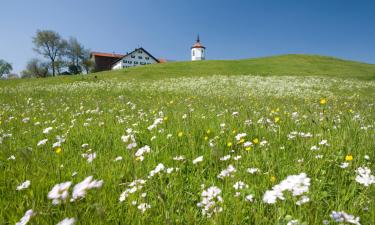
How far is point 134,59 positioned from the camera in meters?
116

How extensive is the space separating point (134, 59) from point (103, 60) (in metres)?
17.4

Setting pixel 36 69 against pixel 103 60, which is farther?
pixel 103 60

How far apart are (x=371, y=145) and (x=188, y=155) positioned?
2.21 meters

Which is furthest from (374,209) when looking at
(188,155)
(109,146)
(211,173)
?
(109,146)

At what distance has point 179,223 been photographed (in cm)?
198

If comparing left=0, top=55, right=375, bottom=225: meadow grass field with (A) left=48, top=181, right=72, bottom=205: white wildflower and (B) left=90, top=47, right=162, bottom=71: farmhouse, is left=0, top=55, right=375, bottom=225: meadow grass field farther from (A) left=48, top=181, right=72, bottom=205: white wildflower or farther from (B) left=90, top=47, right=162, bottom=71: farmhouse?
(B) left=90, top=47, right=162, bottom=71: farmhouse

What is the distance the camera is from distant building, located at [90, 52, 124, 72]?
121 m

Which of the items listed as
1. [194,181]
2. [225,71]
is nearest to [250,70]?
[225,71]

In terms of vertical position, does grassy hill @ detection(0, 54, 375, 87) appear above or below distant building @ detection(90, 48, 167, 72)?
below

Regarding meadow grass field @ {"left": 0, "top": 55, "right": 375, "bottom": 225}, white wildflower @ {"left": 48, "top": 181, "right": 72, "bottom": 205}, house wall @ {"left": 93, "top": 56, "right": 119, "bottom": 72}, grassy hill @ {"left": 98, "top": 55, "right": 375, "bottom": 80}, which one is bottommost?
meadow grass field @ {"left": 0, "top": 55, "right": 375, "bottom": 225}

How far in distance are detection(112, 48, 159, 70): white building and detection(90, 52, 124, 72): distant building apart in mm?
5442

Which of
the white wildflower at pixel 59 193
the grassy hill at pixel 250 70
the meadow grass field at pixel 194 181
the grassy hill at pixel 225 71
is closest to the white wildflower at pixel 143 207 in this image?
the meadow grass field at pixel 194 181

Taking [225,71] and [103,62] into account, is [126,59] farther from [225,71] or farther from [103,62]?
[225,71]

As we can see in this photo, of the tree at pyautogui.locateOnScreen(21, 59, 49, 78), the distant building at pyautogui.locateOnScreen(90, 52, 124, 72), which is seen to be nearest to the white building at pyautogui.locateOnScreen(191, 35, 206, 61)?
the distant building at pyautogui.locateOnScreen(90, 52, 124, 72)
